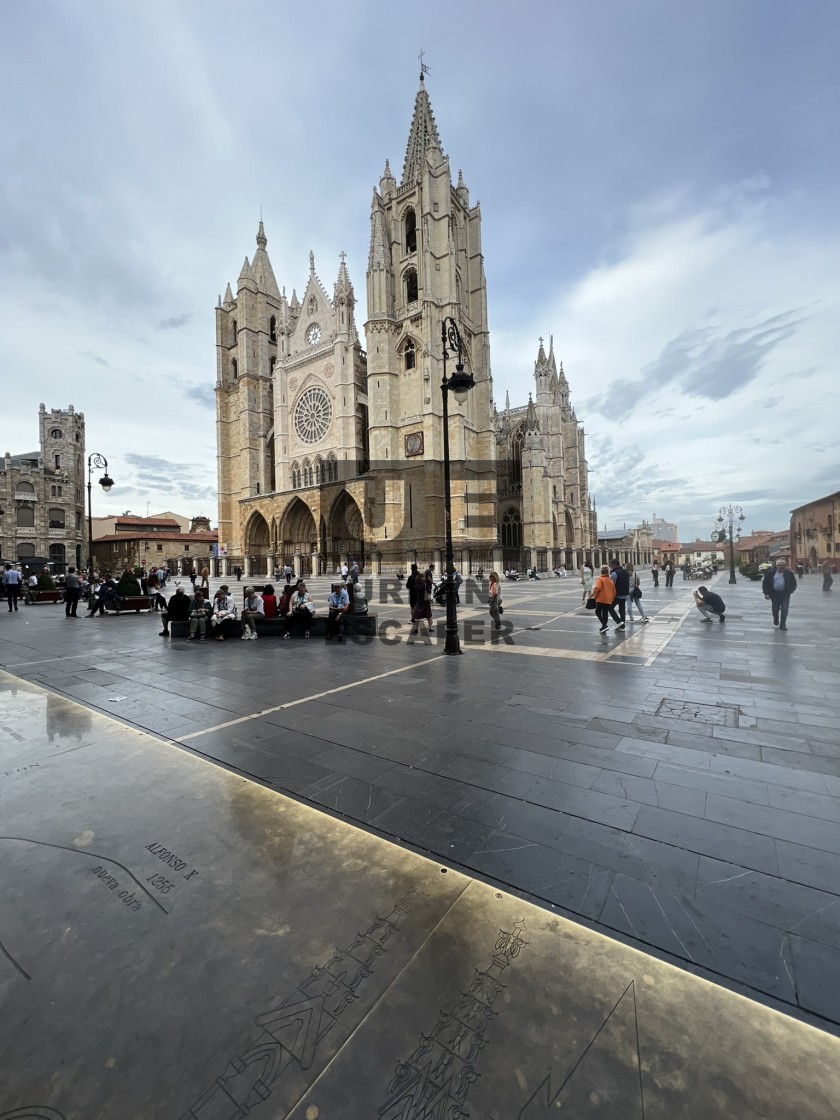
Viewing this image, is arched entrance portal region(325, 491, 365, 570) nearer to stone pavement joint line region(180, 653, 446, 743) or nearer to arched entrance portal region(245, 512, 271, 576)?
arched entrance portal region(245, 512, 271, 576)

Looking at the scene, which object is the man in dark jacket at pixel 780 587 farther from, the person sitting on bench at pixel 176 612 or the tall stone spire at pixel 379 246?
the tall stone spire at pixel 379 246

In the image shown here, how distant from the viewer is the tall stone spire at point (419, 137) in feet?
121

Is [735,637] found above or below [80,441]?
below

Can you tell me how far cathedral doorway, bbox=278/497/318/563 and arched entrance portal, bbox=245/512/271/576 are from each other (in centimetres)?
331

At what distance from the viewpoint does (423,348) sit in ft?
109

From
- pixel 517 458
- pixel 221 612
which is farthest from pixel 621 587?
pixel 517 458

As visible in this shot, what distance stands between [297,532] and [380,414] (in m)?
13.6

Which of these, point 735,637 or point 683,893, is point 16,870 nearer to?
point 683,893

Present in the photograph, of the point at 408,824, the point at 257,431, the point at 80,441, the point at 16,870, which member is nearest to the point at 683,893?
the point at 408,824

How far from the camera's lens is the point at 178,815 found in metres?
3.03

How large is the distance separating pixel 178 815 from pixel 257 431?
46.3m

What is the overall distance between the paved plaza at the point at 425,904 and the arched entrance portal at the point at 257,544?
39554 mm

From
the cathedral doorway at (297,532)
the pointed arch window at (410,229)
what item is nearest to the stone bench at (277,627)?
the cathedral doorway at (297,532)

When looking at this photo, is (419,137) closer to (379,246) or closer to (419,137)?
(419,137)
